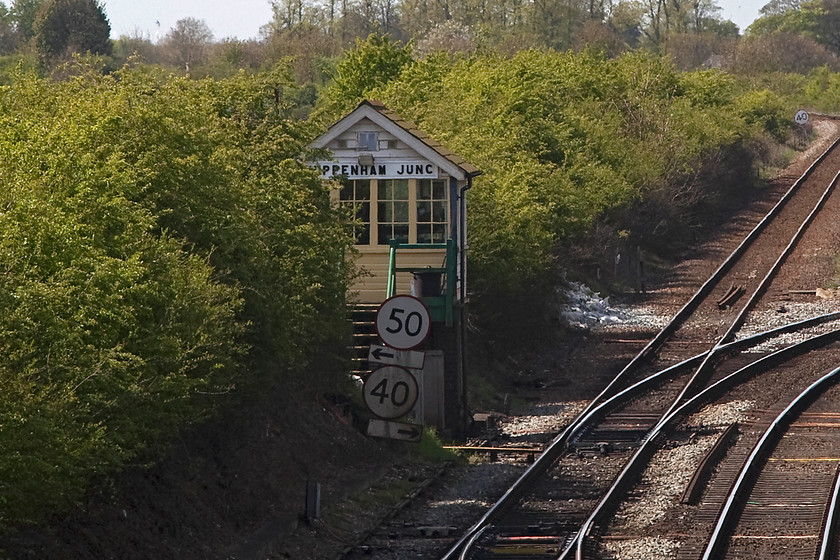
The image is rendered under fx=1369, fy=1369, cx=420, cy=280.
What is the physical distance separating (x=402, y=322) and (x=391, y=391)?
1264 mm

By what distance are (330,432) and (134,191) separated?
22.8 ft

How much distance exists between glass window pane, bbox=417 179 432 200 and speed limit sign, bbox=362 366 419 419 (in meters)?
8.19

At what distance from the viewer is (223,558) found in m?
12.8

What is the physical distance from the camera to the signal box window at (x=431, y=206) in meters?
22.9

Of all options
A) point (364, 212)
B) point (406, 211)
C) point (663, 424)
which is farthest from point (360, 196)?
point (663, 424)

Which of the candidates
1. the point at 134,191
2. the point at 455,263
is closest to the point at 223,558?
the point at 134,191

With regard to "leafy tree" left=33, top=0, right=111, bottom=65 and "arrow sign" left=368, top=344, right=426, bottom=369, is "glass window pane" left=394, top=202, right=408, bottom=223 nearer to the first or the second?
"arrow sign" left=368, top=344, right=426, bottom=369

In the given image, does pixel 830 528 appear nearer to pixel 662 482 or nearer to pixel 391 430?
pixel 662 482

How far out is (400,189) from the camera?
2295 centimetres

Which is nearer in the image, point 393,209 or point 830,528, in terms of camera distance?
point 830,528

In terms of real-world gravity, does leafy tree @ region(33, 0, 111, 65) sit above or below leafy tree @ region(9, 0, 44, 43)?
below

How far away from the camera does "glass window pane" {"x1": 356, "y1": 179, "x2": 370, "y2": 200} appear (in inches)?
906

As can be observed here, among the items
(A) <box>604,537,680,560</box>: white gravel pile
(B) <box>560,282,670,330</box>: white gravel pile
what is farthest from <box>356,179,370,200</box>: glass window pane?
(B) <box>560,282,670,330</box>: white gravel pile

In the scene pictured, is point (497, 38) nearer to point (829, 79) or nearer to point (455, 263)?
point (829, 79)
